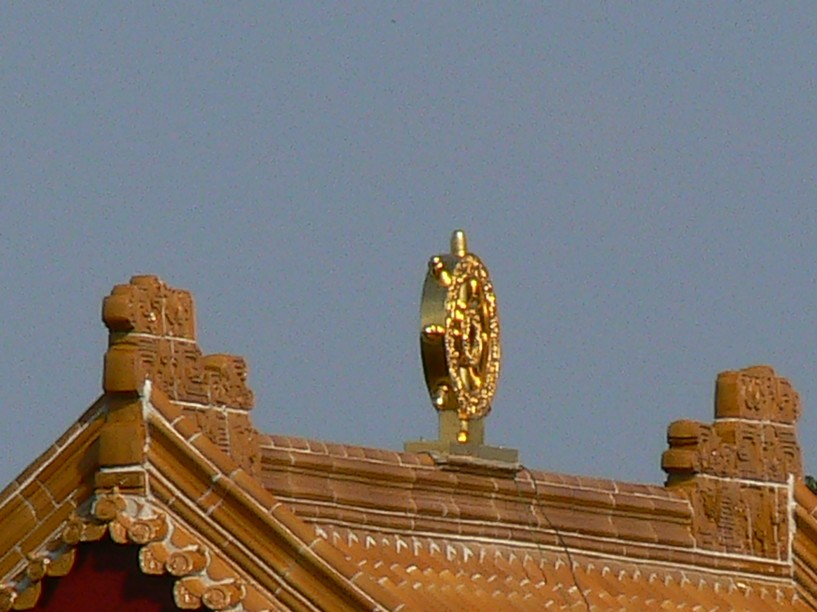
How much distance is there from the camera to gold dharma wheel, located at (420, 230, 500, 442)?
1758cm

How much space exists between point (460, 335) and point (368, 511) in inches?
52.2

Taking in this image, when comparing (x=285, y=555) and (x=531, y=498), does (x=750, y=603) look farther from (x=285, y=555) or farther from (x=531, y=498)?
(x=285, y=555)

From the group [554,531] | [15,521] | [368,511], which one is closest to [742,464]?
[554,531]

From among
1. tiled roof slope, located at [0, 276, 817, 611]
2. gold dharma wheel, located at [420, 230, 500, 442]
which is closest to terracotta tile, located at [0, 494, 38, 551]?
tiled roof slope, located at [0, 276, 817, 611]

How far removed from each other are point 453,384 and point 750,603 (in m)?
2.82

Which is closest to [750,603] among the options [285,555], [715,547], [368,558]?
[715,547]

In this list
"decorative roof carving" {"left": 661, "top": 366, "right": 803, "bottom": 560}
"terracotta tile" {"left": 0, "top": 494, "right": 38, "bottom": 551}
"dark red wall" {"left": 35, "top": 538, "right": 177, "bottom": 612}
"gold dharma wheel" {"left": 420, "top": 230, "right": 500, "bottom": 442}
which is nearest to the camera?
"dark red wall" {"left": 35, "top": 538, "right": 177, "bottom": 612}

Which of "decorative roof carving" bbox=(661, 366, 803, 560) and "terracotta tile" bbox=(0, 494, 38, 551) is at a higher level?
"decorative roof carving" bbox=(661, 366, 803, 560)

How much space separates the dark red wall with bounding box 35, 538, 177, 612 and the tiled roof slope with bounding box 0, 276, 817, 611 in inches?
3.3

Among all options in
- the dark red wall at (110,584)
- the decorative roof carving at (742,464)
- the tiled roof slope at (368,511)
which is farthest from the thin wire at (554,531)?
the dark red wall at (110,584)

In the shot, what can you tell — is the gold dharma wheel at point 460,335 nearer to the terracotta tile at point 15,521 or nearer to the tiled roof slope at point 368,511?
the tiled roof slope at point 368,511

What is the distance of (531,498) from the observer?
18.1 meters

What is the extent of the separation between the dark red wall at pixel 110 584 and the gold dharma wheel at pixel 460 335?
299 centimetres

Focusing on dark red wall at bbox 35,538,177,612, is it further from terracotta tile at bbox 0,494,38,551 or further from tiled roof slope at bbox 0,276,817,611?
terracotta tile at bbox 0,494,38,551
